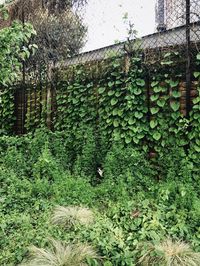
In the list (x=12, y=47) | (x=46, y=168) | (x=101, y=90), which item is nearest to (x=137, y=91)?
(x=101, y=90)

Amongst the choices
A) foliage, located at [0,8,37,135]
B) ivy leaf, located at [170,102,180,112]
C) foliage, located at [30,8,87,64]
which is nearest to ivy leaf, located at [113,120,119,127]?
ivy leaf, located at [170,102,180,112]

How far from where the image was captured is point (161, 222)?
3.48 metres

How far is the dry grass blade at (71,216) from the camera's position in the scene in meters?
3.58

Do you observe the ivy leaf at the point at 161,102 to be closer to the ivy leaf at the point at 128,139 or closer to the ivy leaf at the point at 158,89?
the ivy leaf at the point at 158,89

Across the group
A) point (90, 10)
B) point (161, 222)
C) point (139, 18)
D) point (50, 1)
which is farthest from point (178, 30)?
point (50, 1)

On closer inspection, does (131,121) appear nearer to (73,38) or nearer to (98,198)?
(98,198)

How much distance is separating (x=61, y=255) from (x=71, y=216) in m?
0.73

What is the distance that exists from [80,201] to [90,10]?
23.5ft

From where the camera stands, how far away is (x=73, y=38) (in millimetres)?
12055

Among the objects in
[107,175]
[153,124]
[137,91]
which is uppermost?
[137,91]

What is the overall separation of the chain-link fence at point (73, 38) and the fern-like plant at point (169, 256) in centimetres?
221

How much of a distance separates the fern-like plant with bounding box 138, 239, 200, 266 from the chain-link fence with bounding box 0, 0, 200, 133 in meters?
2.21

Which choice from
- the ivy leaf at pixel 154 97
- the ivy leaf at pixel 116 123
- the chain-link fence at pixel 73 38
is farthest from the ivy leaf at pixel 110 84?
the ivy leaf at pixel 154 97

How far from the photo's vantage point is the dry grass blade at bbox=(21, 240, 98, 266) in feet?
9.42
